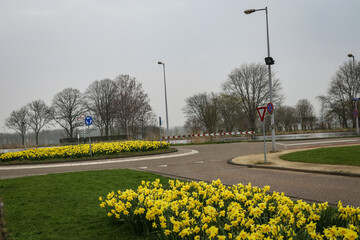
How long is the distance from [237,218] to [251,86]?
49.9 metres

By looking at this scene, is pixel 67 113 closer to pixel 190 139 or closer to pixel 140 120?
pixel 140 120

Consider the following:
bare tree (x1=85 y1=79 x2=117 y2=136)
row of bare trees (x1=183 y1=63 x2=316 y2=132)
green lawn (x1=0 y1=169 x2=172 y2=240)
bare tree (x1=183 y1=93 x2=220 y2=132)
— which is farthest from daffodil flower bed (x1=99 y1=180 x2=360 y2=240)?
bare tree (x1=85 y1=79 x2=117 y2=136)

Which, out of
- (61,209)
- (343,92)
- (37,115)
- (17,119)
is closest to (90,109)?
(37,115)

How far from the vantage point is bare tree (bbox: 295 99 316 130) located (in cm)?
7312

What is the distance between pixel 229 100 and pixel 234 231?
54656 millimetres

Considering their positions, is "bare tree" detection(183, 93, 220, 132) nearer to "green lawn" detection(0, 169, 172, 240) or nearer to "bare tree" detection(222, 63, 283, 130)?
"bare tree" detection(222, 63, 283, 130)

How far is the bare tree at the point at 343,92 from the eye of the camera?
158 ft

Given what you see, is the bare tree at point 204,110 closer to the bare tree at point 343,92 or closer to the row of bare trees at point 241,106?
the row of bare trees at point 241,106

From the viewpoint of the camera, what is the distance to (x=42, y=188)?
8352 millimetres

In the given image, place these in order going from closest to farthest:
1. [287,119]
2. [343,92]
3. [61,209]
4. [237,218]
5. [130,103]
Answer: [237,218]
[61,209]
[130,103]
[343,92]
[287,119]

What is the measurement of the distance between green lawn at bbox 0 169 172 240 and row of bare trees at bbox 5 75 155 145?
39158 mm

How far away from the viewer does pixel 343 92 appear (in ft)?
164

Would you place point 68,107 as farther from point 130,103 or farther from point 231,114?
point 231,114

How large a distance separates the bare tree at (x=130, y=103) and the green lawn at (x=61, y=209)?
3582cm
